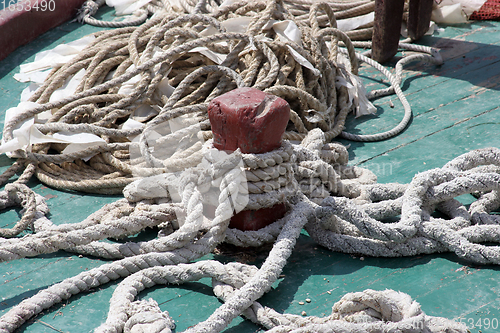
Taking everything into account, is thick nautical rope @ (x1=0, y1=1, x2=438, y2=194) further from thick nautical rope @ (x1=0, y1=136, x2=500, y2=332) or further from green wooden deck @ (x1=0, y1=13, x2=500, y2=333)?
thick nautical rope @ (x1=0, y1=136, x2=500, y2=332)

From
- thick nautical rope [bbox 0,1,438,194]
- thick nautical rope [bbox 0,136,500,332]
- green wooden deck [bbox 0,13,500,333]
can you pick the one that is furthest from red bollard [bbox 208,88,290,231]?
thick nautical rope [bbox 0,1,438,194]

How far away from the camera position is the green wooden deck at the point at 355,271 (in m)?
1.45

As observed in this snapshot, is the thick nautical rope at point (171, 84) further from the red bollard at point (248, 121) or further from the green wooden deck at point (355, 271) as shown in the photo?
the red bollard at point (248, 121)

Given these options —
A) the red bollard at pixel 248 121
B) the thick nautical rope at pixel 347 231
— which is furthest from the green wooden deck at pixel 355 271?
the red bollard at pixel 248 121

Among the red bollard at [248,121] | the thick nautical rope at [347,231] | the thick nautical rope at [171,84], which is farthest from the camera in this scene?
the thick nautical rope at [171,84]

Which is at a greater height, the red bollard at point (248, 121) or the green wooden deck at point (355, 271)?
the red bollard at point (248, 121)

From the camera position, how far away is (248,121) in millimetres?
1552

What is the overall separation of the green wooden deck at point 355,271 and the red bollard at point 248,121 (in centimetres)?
33

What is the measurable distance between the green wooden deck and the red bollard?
0.33m

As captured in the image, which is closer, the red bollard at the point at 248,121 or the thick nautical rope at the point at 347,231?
the thick nautical rope at the point at 347,231

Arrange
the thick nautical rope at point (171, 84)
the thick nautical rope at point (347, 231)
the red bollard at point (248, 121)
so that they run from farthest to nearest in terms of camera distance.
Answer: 1. the thick nautical rope at point (171, 84)
2. the red bollard at point (248, 121)
3. the thick nautical rope at point (347, 231)

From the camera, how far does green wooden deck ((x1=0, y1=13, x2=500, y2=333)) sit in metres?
1.45

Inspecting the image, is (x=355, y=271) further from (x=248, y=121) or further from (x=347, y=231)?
(x=248, y=121)

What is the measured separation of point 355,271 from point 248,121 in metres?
0.60
